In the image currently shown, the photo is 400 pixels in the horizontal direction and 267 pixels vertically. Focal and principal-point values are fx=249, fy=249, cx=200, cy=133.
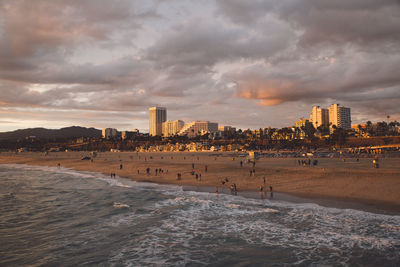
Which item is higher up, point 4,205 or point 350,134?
point 350,134

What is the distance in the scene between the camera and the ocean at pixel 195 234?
11.8m

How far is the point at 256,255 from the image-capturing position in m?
12.1

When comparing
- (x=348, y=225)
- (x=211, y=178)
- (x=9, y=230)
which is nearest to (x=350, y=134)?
(x=211, y=178)

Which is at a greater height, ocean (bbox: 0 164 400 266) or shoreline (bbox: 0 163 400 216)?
shoreline (bbox: 0 163 400 216)

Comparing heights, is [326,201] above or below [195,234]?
above

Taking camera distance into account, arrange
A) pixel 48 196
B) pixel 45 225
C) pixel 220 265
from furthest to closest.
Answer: pixel 48 196 → pixel 45 225 → pixel 220 265

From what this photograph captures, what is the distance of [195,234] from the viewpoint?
15.2 m

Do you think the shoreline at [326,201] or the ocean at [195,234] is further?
the shoreline at [326,201]

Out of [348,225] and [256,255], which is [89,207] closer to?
[256,255]

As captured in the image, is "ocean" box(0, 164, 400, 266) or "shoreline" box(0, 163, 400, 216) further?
"shoreline" box(0, 163, 400, 216)

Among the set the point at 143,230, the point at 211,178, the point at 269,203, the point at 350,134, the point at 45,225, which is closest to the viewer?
the point at 143,230

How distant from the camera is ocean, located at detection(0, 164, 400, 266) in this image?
38.9ft

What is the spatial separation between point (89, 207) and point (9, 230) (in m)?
6.40

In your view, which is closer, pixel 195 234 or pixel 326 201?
pixel 195 234
